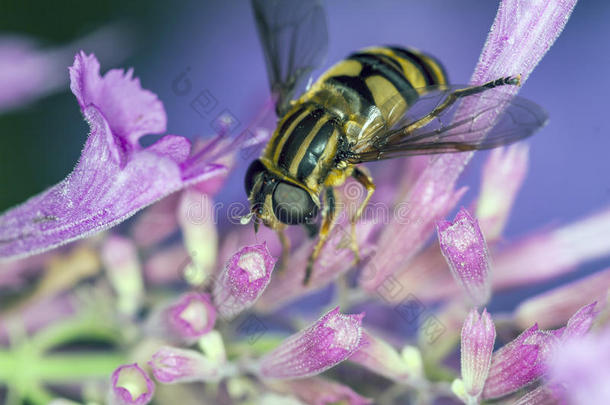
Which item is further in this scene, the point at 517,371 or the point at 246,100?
the point at 246,100

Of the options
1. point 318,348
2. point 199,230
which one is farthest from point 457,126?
point 199,230

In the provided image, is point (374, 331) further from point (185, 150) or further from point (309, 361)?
point (185, 150)

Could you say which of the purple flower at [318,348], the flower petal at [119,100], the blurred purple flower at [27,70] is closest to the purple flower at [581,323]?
the purple flower at [318,348]

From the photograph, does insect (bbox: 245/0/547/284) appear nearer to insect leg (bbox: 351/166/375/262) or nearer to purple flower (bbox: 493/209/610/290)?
insect leg (bbox: 351/166/375/262)

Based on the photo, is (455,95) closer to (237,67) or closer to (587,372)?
(587,372)

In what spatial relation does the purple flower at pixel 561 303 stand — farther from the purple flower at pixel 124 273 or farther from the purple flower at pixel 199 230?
the purple flower at pixel 124 273

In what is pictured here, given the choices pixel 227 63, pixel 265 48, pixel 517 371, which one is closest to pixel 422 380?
pixel 517 371
